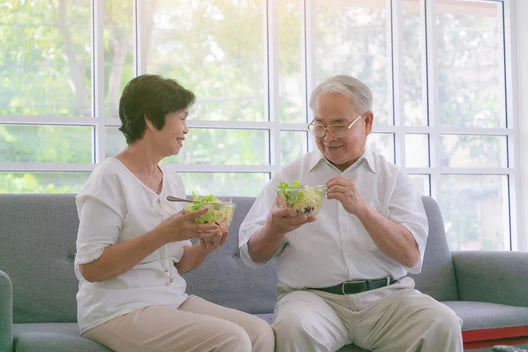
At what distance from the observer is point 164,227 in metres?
2.15

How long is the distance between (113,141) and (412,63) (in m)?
2.00

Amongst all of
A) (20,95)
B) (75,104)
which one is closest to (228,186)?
(75,104)

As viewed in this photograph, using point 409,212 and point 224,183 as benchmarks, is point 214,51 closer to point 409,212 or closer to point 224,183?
point 224,183

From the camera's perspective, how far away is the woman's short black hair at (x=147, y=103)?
240 centimetres

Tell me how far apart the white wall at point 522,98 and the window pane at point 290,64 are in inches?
60.4

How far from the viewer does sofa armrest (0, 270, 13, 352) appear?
7.04 ft

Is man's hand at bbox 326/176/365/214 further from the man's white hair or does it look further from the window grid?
the window grid

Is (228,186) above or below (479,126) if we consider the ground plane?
below

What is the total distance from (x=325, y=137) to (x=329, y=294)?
56cm

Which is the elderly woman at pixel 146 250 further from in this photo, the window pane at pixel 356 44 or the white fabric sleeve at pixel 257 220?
the window pane at pixel 356 44

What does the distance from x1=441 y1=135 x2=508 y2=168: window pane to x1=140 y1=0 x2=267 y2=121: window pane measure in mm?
1304

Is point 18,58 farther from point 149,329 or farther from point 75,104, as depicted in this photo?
point 149,329

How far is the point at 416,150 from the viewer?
4.58 m

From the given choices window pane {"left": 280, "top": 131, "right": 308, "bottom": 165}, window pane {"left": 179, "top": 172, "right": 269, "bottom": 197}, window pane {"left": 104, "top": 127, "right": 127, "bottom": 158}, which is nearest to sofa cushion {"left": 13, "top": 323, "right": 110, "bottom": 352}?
Result: window pane {"left": 104, "top": 127, "right": 127, "bottom": 158}
